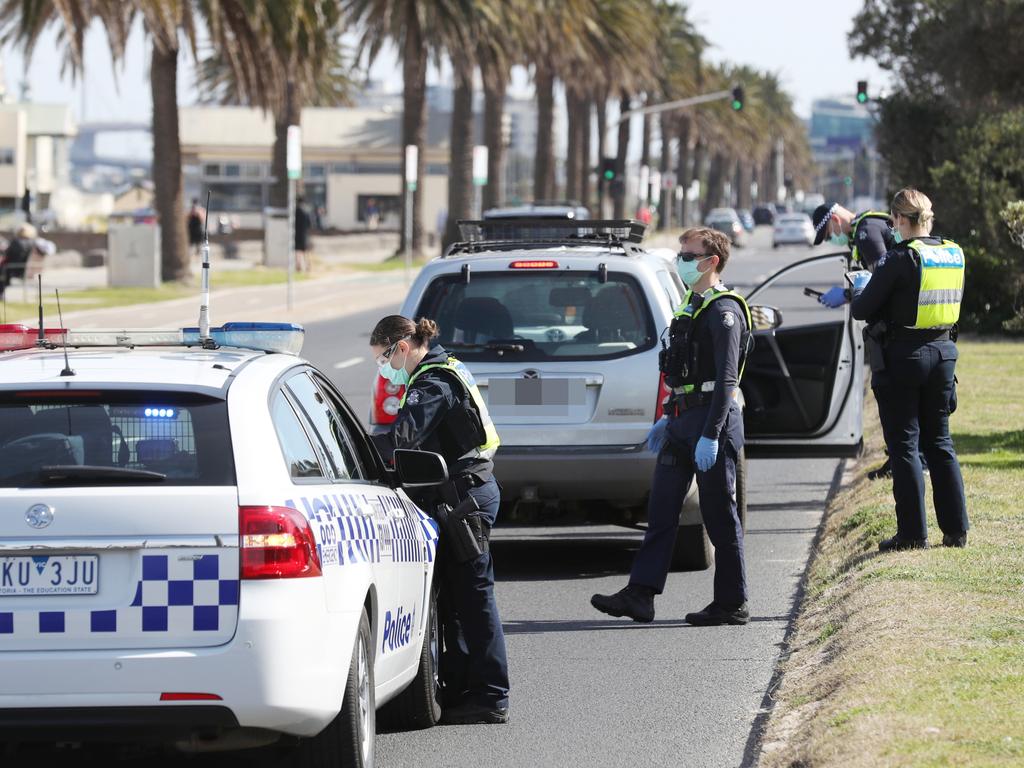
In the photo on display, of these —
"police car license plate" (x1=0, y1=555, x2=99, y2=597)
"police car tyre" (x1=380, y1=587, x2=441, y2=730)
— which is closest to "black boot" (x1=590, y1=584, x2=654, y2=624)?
"police car tyre" (x1=380, y1=587, x2=441, y2=730)

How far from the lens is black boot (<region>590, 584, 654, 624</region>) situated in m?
8.75

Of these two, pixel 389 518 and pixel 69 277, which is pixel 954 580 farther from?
pixel 69 277

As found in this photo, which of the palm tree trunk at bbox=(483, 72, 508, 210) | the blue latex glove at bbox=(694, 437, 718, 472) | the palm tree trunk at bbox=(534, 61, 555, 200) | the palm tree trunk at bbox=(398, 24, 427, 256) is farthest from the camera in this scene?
the palm tree trunk at bbox=(534, 61, 555, 200)

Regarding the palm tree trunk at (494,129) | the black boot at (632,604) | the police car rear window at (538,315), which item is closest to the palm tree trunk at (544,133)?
the palm tree trunk at (494,129)

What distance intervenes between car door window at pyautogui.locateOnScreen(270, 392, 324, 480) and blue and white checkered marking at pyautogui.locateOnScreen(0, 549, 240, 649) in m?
0.45

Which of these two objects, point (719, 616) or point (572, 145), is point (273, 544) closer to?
point (719, 616)

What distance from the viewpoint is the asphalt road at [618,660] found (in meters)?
6.70

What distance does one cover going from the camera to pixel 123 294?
36812 millimetres

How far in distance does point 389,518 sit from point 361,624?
68 centimetres

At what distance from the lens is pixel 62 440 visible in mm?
5395

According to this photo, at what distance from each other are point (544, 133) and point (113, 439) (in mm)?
60586

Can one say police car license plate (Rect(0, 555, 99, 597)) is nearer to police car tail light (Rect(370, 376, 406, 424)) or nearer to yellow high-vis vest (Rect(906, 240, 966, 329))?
police car tail light (Rect(370, 376, 406, 424))

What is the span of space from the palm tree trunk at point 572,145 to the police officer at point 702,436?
62.3 m

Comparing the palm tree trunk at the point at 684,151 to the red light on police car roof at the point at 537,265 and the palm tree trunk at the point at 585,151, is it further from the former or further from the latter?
the red light on police car roof at the point at 537,265
